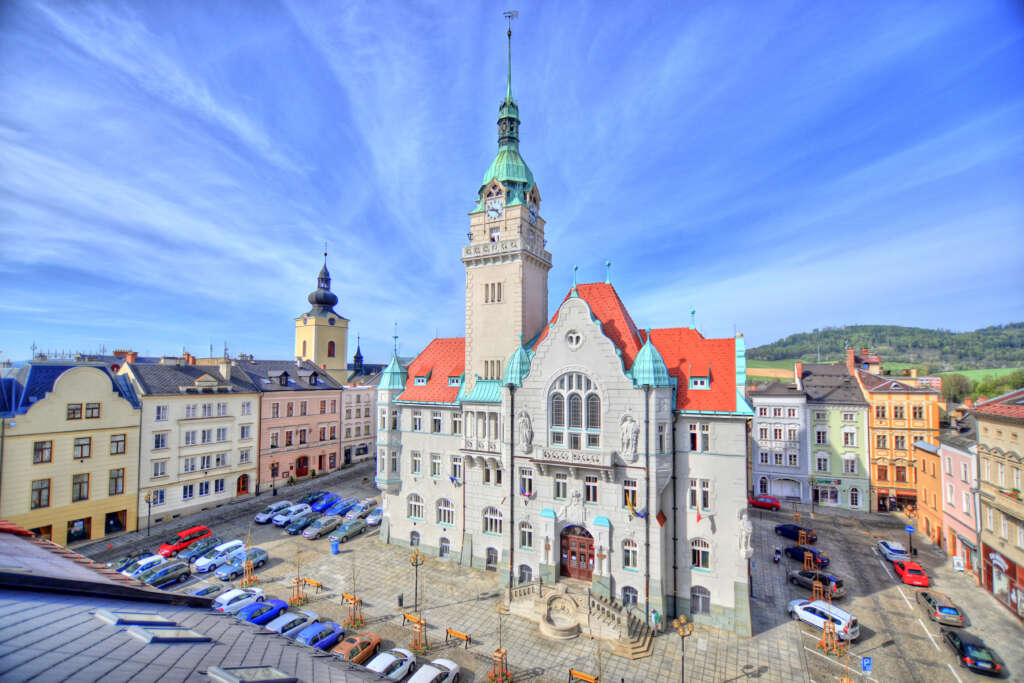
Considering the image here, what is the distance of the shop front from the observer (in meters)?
29.8

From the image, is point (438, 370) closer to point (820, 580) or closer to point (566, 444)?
point (566, 444)

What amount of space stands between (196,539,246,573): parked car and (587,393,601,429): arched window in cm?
3353

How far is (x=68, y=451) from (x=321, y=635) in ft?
116

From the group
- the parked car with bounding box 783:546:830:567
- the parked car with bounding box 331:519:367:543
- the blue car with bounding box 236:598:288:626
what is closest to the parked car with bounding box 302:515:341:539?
the parked car with bounding box 331:519:367:543

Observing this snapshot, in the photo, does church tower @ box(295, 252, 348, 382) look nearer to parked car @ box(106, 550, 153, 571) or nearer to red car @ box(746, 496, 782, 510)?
parked car @ box(106, 550, 153, 571)

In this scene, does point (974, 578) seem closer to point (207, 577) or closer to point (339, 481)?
point (207, 577)

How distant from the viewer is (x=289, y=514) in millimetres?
47594

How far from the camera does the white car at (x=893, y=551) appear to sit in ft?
129

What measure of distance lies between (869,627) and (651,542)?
16.5 m

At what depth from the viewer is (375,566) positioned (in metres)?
37.7

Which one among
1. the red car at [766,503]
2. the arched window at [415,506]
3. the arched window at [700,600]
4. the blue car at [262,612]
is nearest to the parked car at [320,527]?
the arched window at [415,506]

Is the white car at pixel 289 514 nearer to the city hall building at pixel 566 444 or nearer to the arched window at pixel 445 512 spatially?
the city hall building at pixel 566 444

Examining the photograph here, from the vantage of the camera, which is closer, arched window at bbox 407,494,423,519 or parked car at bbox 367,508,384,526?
arched window at bbox 407,494,423,519

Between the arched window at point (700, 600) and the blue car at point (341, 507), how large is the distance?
37748mm
